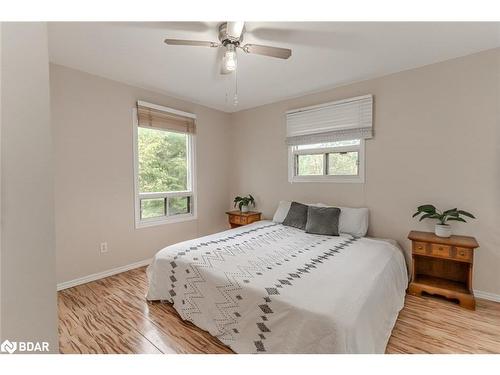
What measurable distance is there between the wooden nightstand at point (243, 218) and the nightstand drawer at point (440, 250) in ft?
7.80

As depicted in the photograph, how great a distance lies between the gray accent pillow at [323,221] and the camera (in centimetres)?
286

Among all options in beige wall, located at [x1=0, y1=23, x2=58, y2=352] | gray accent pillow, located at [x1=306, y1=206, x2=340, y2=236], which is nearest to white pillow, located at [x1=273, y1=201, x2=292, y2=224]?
gray accent pillow, located at [x1=306, y1=206, x2=340, y2=236]

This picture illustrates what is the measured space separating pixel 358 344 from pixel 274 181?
2.81 metres

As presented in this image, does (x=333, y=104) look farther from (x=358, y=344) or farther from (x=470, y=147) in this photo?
(x=358, y=344)

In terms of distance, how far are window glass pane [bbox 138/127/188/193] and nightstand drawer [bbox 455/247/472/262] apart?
3.50 meters

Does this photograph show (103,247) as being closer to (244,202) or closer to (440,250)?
(244,202)

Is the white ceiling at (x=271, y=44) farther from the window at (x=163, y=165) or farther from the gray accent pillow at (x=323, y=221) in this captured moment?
the gray accent pillow at (x=323, y=221)

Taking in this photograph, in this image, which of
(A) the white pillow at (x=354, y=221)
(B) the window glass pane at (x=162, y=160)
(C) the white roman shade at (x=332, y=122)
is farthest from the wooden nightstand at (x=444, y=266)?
(B) the window glass pane at (x=162, y=160)

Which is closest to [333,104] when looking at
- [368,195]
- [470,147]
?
[368,195]

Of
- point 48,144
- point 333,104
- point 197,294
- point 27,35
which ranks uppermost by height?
point 333,104

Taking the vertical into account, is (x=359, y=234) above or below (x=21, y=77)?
below

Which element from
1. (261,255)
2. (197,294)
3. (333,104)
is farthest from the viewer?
(333,104)

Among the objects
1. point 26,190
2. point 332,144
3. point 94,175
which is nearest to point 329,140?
point 332,144

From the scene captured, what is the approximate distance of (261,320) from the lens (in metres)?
1.51
